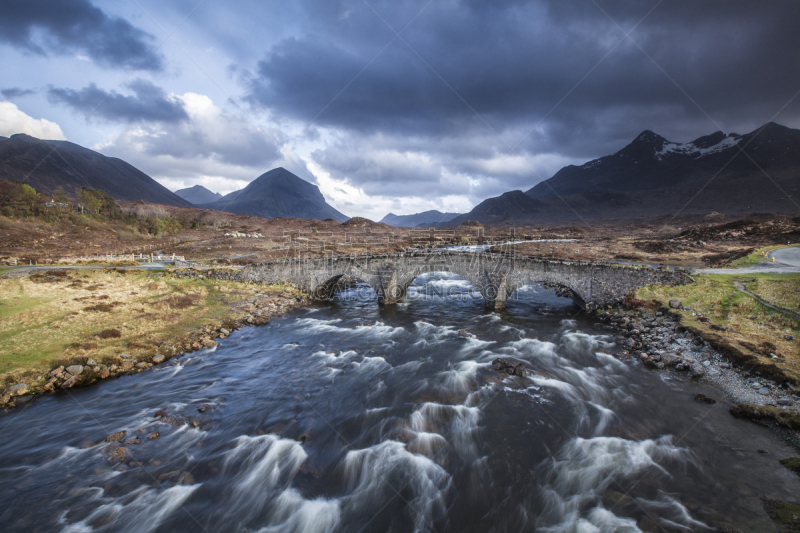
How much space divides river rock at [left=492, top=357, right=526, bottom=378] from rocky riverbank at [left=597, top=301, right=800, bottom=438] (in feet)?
19.2

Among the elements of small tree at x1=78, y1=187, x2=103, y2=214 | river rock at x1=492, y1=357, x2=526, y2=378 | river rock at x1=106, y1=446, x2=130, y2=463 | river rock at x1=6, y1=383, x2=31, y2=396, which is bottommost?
river rock at x1=106, y1=446, x2=130, y2=463

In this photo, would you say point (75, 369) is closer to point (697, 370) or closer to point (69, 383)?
point (69, 383)

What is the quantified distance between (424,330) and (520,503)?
14.5m

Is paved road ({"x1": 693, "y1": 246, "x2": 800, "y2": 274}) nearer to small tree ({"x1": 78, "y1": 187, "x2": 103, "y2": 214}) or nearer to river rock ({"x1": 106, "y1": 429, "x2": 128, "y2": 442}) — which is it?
river rock ({"x1": 106, "y1": 429, "x2": 128, "y2": 442})

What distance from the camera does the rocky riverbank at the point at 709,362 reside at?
436 inches

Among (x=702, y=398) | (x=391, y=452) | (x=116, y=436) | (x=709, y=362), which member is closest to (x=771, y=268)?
(x=709, y=362)

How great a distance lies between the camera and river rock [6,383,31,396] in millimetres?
13141

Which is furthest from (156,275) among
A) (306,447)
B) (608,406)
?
(608,406)

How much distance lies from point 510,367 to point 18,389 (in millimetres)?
22437

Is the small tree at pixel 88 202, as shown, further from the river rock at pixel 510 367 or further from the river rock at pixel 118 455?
the river rock at pixel 510 367

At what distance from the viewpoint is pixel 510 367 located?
16.6 m

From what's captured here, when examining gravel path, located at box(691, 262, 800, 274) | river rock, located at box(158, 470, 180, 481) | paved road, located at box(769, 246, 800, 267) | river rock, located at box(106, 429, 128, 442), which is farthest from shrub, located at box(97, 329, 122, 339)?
paved road, located at box(769, 246, 800, 267)

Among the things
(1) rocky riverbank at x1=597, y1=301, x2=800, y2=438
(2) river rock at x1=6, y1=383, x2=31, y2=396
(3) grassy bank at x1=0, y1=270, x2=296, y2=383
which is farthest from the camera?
(3) grassy bank at x1=0, y1=270, x2=296, y2=383

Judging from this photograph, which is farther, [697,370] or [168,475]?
[697,370]
